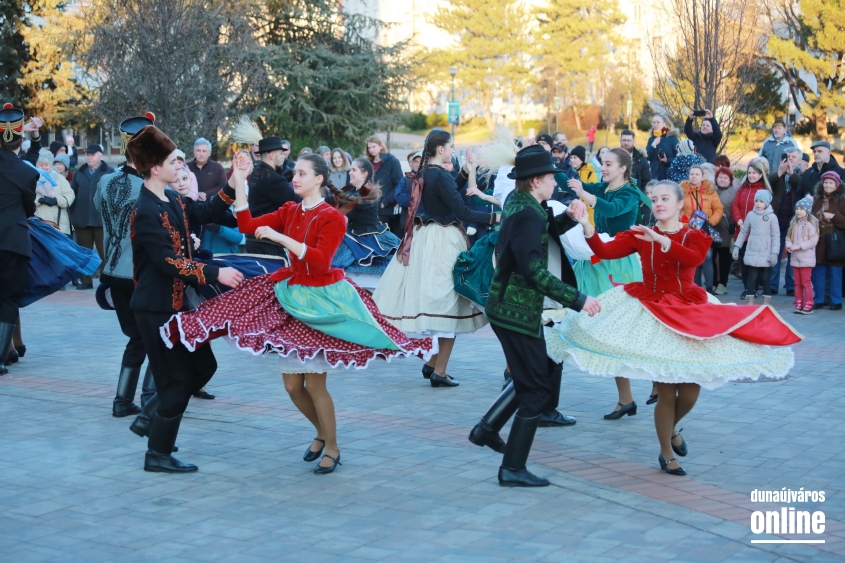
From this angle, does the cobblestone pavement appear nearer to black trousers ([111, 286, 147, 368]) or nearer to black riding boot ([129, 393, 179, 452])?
black riding boot ([129, 393, 179, 452])

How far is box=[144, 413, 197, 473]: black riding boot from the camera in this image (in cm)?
598

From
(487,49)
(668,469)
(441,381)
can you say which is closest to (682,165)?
(441,381)

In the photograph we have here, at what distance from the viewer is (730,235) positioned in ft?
47.1

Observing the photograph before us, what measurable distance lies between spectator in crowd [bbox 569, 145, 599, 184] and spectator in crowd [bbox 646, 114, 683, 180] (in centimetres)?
136

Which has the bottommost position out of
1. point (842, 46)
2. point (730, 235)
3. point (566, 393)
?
point (566, 393)

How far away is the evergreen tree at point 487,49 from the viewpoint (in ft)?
186

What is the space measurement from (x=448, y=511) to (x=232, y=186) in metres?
2.42

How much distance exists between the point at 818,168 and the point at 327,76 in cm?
2210

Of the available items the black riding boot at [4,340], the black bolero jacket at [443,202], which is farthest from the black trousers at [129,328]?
the black bolero jacket at [443,202]

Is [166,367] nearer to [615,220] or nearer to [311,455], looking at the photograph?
[311,455]

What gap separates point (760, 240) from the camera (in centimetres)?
1331

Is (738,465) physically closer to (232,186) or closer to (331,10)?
(232,186)

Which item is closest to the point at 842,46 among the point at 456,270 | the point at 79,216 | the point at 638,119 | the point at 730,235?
the point at 638,119

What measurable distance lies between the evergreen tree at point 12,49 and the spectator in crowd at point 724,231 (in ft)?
92.0
